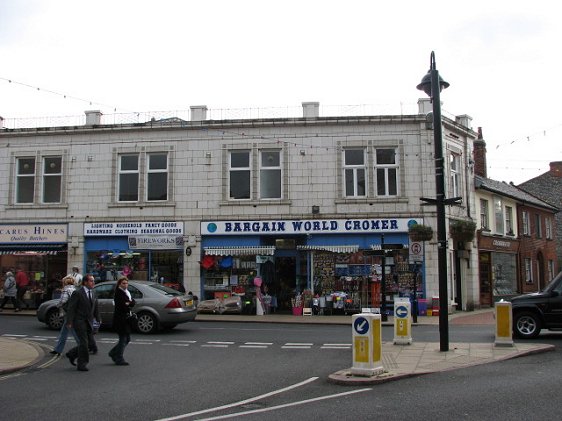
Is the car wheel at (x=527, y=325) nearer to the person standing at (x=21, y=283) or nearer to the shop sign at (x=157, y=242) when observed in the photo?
the shop sign at (x=157, y=242)

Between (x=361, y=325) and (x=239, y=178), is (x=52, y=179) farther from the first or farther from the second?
(x=361, y=325)

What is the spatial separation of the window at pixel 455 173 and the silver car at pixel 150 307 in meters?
13.6

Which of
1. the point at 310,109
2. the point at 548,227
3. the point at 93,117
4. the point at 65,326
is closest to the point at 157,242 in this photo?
the point at 93,117

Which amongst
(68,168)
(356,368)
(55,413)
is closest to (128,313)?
(55,413)

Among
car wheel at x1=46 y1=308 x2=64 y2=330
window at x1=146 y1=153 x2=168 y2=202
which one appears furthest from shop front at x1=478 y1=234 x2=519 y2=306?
car wheel at x1=46 y1=308 x2=64 y2=330

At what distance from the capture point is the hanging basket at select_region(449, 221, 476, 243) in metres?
23.6

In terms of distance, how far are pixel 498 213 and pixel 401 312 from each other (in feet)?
59.2

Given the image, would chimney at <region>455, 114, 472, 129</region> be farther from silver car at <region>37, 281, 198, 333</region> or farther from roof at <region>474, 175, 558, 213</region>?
silver car at <region>37, 281, 198, 333</region>

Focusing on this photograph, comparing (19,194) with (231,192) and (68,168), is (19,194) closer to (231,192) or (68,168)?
(68,168)

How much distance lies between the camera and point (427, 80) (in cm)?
1299

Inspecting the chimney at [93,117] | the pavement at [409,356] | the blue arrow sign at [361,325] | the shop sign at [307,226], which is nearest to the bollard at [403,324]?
the pavement at [409,356]

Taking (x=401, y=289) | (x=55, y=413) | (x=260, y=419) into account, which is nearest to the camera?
(x=260, y=419)

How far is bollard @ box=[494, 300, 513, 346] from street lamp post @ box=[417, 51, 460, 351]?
1233mm

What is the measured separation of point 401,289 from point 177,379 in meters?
14.8
